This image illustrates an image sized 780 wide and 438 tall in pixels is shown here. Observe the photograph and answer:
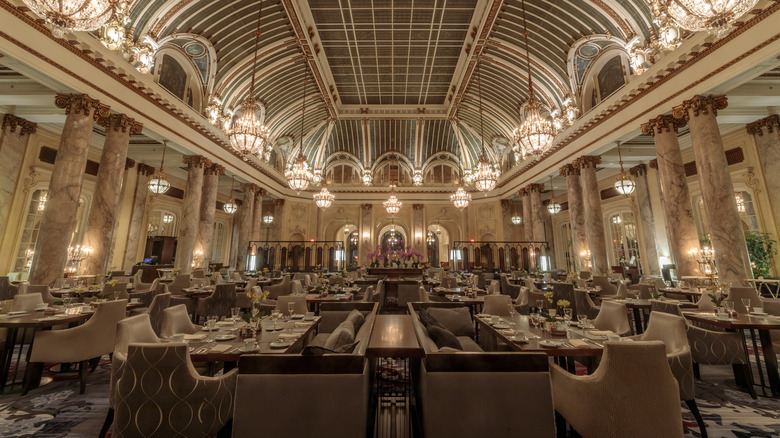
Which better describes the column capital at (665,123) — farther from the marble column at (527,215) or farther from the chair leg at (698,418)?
the chair leg at (698,418)

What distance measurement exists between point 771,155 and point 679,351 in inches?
403

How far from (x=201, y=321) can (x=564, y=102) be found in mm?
13039

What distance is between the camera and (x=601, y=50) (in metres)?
9.13

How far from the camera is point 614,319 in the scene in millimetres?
3486

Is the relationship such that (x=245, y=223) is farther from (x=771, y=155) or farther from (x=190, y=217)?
(x=771, y=155)

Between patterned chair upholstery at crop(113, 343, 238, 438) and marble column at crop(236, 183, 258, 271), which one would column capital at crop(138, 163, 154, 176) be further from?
patterned chair upholstery at crop(113, 343, 238, 438)

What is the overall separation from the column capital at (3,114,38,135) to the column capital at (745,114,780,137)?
67.1ft

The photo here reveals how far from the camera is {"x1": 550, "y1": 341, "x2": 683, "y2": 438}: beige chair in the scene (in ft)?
5.82

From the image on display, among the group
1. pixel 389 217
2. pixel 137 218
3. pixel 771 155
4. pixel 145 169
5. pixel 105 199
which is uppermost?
pixel 145 169

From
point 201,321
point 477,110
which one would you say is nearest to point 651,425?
point 201,321

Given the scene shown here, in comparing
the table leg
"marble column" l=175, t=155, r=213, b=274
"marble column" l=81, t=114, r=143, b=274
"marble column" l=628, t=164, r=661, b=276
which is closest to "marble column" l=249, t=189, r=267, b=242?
"marble column" l=175, t=155, r=213, b=274

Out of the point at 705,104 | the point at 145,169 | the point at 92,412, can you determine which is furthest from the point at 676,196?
the point at 145,169

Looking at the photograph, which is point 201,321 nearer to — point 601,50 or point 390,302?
point 390,302

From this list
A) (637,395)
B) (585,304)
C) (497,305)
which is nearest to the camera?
Result: (637,395)
